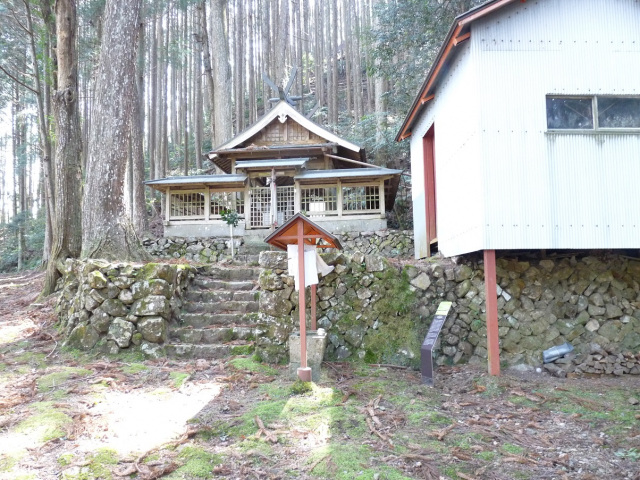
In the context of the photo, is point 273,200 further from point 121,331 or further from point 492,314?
point 492,314

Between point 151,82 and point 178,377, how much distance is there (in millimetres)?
23164

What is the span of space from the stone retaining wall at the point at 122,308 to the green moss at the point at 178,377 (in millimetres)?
818

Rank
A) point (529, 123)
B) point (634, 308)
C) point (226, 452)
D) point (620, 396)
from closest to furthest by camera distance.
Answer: point (226, 452)
point (620, 396)
point (529, 123)
point (634, 308)

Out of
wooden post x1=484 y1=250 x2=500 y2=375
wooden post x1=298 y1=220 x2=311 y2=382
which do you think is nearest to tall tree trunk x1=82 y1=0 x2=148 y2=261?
wooden post x1=298 y1=220 x2=311 y2=382

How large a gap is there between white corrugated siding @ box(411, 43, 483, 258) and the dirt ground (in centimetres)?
215

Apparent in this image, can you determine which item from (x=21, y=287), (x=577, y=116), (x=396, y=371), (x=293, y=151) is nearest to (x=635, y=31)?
(x=577, y=116)

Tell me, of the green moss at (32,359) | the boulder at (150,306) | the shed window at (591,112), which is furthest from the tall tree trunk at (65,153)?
the shed window at (591,112)

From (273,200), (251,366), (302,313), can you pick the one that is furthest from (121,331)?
(273,200)

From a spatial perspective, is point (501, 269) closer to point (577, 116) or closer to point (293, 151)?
point (577, 116)

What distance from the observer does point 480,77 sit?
6148 millimetres

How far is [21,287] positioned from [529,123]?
1509 cm

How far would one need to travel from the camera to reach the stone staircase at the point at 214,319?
664 cm

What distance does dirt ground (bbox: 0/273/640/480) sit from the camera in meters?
3.65

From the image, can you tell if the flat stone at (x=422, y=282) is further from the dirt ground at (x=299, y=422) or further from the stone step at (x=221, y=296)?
the stone step at (x=221, y=296)
